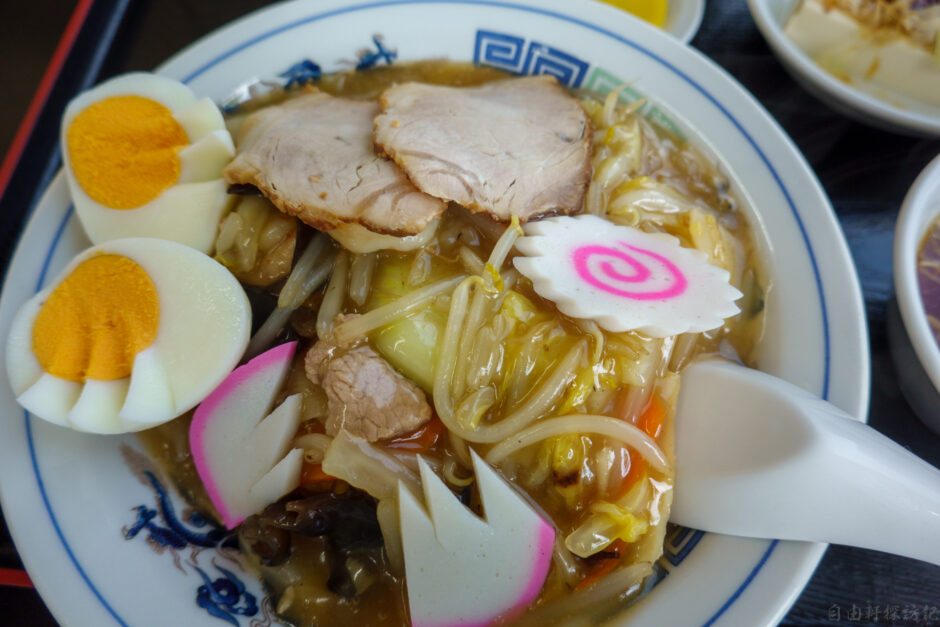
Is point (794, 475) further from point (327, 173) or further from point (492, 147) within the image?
point (327, 173)

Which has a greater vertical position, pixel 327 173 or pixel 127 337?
pixel 327 173

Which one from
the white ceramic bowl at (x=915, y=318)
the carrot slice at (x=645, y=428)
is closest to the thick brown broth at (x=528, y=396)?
the carrot slice at (x=645, y=428)

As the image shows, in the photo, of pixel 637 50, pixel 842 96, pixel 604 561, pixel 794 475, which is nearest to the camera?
pixel 794 475

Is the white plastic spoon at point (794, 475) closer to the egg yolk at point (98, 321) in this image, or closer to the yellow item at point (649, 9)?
the egg yolk at point (98, 321)

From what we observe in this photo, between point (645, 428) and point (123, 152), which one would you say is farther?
point (123, 152)

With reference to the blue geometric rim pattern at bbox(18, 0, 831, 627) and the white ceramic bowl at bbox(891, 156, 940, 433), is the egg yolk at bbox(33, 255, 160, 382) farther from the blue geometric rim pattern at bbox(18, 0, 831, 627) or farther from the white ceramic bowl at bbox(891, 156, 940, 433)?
the white ceramic bowl at bbox(891, 156, 940, 433)

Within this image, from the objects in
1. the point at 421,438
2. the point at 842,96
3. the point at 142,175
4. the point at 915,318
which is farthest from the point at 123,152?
the point at 842,96

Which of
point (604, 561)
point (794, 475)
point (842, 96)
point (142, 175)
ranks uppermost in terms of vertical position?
point (842, 96)
